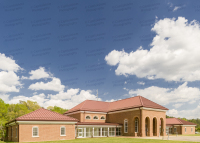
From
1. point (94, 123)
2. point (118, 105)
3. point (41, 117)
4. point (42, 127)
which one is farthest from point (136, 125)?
point (41, 117)

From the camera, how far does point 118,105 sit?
41031 mm

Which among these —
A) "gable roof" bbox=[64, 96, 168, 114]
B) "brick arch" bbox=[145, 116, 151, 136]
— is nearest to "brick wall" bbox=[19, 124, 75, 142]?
"gable roof" bbox=[64, 96, 168, 114]

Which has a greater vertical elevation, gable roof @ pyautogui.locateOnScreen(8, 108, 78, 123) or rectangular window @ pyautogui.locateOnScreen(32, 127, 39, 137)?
gable roof @ pyautogui.locateOnScreen(8, 108, 78, 123)

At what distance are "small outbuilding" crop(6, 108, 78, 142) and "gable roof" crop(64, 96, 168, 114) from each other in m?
10.2

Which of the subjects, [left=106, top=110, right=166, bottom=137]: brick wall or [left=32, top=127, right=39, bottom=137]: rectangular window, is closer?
[left=32, top=127, right=39, bottom=137]: rectangular window

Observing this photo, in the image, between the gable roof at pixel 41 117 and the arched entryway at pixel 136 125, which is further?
the arched entryway at pixel 136 125

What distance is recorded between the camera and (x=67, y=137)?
92.0 feet

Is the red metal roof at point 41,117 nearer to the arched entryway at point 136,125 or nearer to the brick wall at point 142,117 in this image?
the brick wall at point 142,117

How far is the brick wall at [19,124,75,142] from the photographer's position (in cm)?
2470

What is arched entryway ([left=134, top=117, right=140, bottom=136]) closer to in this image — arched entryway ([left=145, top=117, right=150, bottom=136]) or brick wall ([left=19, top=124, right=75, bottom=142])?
arched entryway ([left=145, top=117, right=150, bottom=136])

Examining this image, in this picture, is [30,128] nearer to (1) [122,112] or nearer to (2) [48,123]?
(2) [48,123]

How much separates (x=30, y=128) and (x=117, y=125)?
16.9 meters

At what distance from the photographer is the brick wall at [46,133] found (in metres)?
24.7

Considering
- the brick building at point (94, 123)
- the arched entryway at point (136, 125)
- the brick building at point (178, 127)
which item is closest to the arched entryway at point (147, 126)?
the brick building at point (94, 123)
